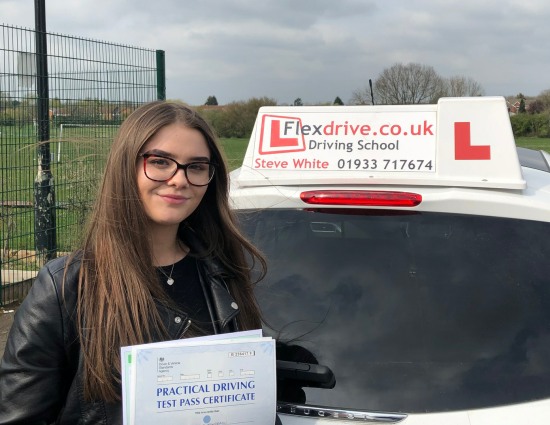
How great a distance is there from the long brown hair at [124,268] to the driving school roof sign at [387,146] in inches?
20.1

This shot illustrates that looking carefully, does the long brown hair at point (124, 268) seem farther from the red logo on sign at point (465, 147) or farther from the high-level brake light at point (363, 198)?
the red logo on sign at point (465, 147)

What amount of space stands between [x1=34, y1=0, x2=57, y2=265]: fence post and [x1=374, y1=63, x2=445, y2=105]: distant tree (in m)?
3.89

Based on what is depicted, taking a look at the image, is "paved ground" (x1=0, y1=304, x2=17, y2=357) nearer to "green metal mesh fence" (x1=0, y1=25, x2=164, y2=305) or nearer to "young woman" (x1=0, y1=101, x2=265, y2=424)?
"green metal mesh fence" (x1=0, y1=25, x2=164, y2=305)

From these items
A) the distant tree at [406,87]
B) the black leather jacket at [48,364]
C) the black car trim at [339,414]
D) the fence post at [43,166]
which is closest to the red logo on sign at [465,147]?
the black car trim at [339,414]

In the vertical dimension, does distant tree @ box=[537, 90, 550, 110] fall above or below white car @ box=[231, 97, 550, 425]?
above

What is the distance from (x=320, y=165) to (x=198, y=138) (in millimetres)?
693

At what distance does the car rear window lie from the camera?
189 centimetres

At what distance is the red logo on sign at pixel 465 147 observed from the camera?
2.30 meters

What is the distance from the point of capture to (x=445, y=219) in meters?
2.18

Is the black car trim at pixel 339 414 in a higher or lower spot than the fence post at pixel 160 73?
lower

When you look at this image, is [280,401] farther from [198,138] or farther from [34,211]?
[34,211]

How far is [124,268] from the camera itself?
5.74 ft

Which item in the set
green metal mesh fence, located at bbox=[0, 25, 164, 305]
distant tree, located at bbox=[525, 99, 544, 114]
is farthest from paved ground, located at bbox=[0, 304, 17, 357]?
distant tree, located at bbox=[525, 99, 544, 114]

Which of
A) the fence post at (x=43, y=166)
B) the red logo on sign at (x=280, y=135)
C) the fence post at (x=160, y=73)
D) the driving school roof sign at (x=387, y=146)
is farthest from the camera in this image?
the fence post at (x=160, y=73)
